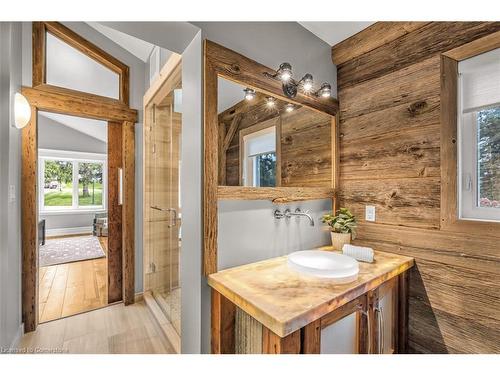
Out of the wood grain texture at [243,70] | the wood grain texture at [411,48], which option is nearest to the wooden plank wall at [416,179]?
the wood grain texture at [411,48]

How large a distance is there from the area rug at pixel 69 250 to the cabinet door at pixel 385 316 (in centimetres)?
418

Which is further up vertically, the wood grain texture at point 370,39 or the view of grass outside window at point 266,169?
the wood grain texture at point 370,39

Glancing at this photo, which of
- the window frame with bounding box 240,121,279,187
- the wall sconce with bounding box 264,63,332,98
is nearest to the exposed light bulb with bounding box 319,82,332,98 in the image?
the wall sconce with bounding box 264,63,332,98

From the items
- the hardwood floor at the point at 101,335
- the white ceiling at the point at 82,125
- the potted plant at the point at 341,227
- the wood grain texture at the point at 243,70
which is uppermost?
the white ceiling at the point at 82,125

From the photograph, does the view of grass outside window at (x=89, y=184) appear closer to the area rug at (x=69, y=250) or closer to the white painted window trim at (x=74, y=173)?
the white painted window trim at (x=74, y=173)

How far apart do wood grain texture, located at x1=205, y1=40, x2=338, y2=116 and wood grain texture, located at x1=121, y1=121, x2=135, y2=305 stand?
1.62 meters

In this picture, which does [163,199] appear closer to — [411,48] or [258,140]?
[258,140]

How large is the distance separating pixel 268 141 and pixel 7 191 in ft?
5.81

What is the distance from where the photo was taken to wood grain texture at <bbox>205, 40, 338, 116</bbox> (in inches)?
45.2

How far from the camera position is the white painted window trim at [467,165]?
1.28 m

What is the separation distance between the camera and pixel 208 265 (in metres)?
1.13

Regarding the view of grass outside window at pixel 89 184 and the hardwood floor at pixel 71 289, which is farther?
the view of grass outside window at pixel 89 184
